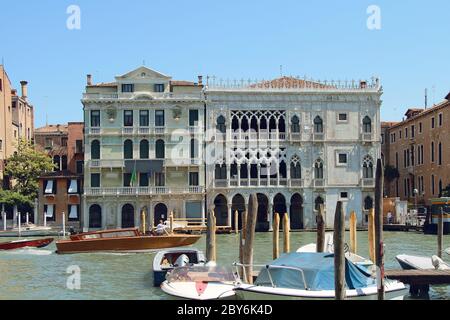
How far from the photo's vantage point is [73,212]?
43.7 m

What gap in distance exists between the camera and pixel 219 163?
1663 inches

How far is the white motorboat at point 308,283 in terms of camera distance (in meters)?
13.4

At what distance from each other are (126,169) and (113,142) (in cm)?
162

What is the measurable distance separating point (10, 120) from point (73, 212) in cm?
908

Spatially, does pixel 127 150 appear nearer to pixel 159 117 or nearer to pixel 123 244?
pixel 159 117

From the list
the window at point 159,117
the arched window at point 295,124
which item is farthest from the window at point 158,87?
the arched window at point 295,124

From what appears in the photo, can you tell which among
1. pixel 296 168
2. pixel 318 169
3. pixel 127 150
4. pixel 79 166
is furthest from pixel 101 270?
pixel 79 166

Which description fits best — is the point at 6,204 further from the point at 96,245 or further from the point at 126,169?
the point at 96,245

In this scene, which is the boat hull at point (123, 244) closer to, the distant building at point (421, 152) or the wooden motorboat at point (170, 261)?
the wooden motorboat at point (170, 261)

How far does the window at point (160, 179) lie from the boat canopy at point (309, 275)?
27.5 m

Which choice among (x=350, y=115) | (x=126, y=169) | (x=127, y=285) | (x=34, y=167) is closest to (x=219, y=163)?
(x=126, y=169)

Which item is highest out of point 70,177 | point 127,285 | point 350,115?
point 350,115

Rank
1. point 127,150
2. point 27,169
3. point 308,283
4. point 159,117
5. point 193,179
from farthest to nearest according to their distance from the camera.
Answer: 1. point 27,169
2. point 193,179
3. point 159,117
4. point 127,150
5. point 308,283

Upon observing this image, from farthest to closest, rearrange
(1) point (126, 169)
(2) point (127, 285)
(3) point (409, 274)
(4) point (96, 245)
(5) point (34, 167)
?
(5) point (34, 167) → (1) point (126, 169) → (4) point (96, 245) → (2) point (127, 285) → (3) point (409, 274)
